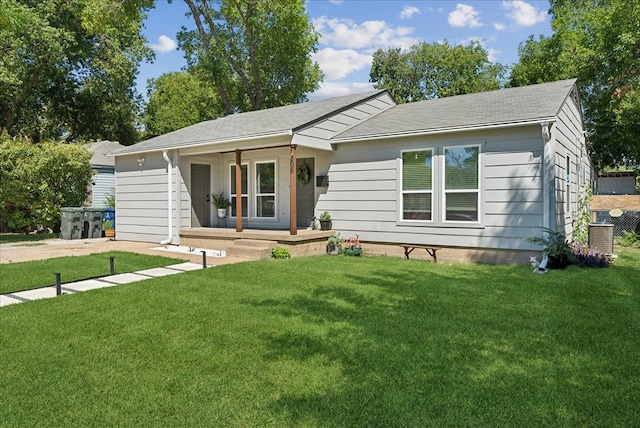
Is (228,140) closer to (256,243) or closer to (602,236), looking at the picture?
(256,243)

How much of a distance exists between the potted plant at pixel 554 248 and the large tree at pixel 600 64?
11.7m

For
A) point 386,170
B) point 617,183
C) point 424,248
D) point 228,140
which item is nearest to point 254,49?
point 228,140

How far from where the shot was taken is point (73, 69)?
2211 cm

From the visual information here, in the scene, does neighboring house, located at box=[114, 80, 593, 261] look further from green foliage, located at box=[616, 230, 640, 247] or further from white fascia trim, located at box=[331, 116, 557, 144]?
green foliage, located at box=[616, 230, 640, 247]

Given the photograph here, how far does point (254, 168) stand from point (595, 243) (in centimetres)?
819

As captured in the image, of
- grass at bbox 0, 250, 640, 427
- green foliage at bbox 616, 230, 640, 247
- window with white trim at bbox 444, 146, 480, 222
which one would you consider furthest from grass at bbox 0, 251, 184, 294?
green foliage at bbox 616, 230, 640, 247

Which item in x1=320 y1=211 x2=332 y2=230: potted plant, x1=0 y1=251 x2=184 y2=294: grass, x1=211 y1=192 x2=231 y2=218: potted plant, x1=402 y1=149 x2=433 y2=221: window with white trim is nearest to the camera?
x1=0 y1=251 x2=184 y2=294: grass

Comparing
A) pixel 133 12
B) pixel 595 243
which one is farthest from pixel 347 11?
pixel 595 243

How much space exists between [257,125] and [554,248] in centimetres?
721

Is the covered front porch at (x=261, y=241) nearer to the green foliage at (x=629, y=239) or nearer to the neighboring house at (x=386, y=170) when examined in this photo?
the neighboring house at (x=386, y=170)

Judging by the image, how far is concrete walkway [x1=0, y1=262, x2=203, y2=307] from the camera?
5585 mm

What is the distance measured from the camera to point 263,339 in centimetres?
392

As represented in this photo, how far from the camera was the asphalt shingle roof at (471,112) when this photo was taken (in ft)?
26.8

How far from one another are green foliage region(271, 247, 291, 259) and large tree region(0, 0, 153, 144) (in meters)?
10.2
